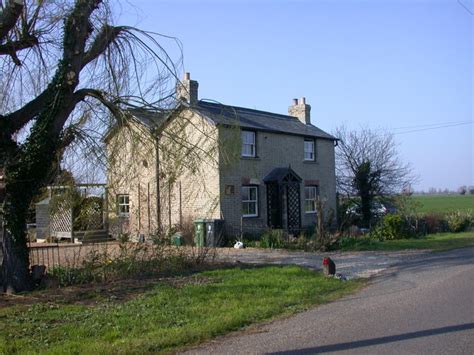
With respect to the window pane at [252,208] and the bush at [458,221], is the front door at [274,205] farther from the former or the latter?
the bush at [458,221]

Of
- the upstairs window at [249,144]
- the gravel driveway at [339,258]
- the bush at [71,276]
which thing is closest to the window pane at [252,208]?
the upstairs window at [249,144]

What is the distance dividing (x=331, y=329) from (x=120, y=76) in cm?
686

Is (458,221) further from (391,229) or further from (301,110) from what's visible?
(301,110)

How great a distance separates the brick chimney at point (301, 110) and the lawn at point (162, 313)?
19.8 meters

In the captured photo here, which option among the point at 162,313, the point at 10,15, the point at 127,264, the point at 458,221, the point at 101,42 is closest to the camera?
the point at 162,313

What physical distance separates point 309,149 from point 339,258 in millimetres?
12745

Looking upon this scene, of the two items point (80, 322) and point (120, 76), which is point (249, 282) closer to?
point (80, 322)

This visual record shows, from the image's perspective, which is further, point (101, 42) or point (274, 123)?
point (274, 123)

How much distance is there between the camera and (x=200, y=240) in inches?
806

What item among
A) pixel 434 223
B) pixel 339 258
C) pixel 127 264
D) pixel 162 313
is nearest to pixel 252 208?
pixel 339 258

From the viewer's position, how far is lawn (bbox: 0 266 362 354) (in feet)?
22.0

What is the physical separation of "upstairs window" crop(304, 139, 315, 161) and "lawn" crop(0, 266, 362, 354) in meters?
16.6

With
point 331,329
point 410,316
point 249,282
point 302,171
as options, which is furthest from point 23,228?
point 302,171

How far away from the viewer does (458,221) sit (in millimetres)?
28797
